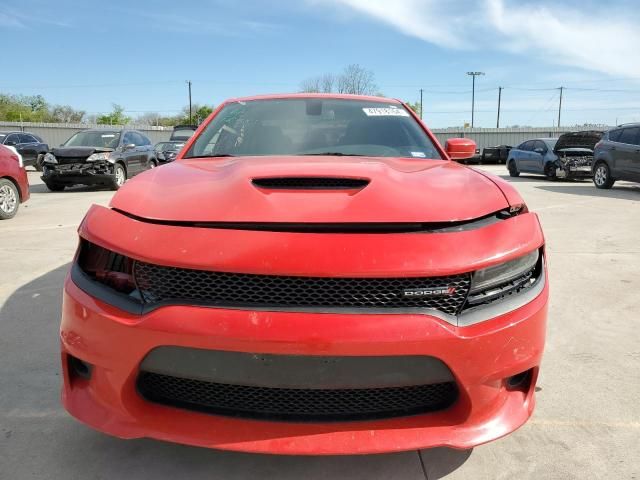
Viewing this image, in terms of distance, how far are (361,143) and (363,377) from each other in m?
1.67

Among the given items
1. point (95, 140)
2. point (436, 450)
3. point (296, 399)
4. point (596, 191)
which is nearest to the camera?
point (296, 399)

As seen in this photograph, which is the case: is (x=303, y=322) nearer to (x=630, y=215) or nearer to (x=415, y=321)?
(x=415, y=321)

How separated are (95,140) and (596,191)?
12.6 m

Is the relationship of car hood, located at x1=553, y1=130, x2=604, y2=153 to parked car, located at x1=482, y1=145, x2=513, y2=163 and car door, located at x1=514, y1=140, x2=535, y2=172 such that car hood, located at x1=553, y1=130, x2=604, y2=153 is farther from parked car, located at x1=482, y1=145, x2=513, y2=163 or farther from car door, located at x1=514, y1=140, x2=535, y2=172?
parked car, located at x1=482, y1=145, x2=513, y2=163

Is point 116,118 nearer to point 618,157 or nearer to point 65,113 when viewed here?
point 65,113

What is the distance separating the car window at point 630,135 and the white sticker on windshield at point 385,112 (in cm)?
1116

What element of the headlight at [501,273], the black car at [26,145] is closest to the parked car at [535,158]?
the headlight at [501,273]

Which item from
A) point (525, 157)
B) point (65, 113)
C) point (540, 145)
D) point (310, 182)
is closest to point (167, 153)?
point (310, 182)

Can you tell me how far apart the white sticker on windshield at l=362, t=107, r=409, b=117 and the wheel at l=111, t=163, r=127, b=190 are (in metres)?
10.0

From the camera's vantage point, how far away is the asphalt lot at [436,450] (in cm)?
190

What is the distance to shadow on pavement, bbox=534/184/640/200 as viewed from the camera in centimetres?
1167

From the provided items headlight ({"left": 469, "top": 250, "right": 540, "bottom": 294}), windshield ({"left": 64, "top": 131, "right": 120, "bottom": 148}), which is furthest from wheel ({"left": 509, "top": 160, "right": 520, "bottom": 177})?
headlight ({"left": 469, "top": 250, "right": 540, "bottom": 294})

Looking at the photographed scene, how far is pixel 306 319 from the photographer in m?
1.49

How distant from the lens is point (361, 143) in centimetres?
289
